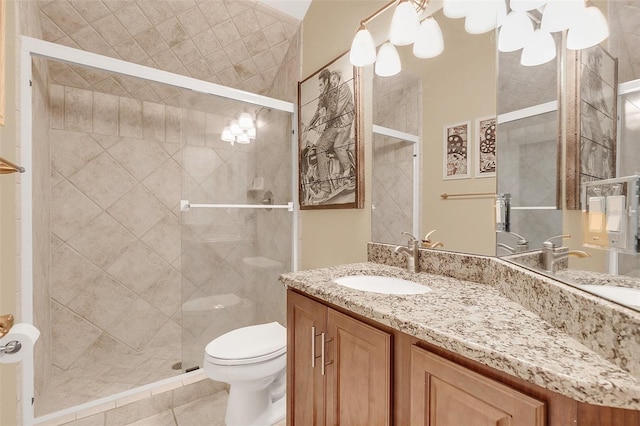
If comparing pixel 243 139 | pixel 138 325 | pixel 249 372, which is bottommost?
pixel 138 325

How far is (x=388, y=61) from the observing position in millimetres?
1434

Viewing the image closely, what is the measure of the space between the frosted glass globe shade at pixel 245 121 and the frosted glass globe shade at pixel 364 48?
88 centimetres

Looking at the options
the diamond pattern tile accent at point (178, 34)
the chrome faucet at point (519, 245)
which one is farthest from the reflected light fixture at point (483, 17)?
the diamond pattern tile accent at point (178, 34)

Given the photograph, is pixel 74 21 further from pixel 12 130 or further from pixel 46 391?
pixel 46 391

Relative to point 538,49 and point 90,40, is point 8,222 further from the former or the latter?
point 538,49

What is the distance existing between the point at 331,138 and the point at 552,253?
1.24 metres

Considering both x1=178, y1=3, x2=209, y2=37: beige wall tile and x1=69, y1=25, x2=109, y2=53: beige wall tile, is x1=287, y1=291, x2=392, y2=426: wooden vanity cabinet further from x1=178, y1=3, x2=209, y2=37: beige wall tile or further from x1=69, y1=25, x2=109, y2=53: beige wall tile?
x1=69, y1=25, x2=109, y2=53: beige wall tile

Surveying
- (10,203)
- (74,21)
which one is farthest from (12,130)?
(74,21)

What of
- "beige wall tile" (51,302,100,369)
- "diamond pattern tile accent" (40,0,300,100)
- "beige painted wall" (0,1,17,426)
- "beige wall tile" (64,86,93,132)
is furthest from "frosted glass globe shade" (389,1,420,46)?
"beige wall tile" (51,302,100,369)

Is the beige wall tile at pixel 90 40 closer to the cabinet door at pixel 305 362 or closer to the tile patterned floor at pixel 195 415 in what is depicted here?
the cabinet door at pixel 305 362

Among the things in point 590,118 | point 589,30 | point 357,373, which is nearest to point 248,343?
point 357,373

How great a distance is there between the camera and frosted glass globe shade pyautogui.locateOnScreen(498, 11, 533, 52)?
883 millimetres

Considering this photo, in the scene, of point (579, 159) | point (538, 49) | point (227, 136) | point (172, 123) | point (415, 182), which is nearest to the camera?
point (579, 159)

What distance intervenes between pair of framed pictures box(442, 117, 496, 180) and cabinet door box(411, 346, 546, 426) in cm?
76
